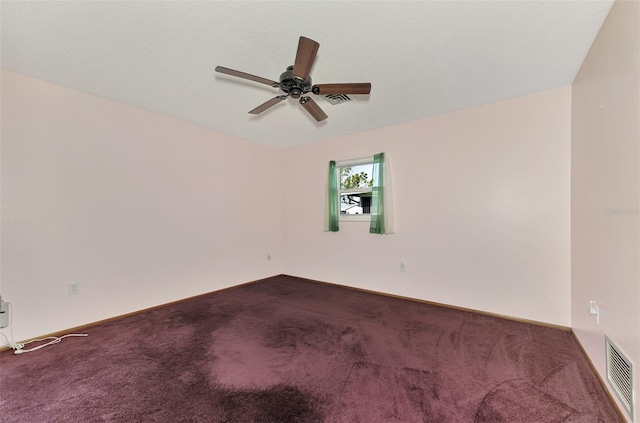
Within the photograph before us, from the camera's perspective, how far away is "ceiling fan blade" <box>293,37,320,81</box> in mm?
1519

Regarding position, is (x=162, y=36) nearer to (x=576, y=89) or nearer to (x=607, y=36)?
(x=607, y=36)

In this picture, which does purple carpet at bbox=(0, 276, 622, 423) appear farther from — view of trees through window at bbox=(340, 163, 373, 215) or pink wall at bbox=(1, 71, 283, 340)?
view of trees through window at bbox=(340, 163, 373, 215)

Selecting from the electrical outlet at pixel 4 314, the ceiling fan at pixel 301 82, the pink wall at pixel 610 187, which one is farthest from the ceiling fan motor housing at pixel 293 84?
the electrical outlet at pixel 4 314

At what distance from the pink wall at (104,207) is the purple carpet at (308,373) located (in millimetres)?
450

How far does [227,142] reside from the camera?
167 inches

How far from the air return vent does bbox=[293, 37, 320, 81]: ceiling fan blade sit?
254 centimetres

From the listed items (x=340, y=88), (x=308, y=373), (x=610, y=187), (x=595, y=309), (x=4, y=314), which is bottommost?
(x=308, y=373)

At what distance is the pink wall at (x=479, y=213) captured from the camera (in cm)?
270

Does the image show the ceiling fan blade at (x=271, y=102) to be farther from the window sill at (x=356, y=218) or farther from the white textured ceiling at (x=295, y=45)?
the window sill at (x=356, y=218)

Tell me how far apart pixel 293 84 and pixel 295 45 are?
0.34 meters

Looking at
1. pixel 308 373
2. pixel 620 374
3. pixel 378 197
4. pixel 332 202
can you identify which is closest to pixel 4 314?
pixel 308 373

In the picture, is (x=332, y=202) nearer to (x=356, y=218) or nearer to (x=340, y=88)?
(x=356, y=218)

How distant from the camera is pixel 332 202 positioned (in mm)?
4414

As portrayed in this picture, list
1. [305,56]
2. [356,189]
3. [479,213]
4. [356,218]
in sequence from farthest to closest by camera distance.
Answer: [356,189], [356,218], [479,213], [305,56]
